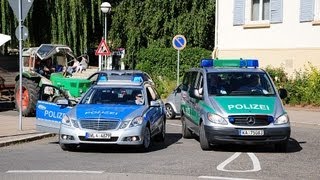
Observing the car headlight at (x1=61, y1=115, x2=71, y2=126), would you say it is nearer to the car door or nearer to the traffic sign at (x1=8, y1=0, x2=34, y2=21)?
the car door

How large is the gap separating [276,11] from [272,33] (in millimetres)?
1028

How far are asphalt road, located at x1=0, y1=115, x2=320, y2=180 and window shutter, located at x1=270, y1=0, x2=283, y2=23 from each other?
14.6 metres

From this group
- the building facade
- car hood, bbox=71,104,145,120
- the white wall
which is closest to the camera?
car hood, bbox=71,104,145,120

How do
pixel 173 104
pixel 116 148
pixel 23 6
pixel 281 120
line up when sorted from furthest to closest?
pixel 173 104
pixel 23 6
pixel 116 148
pixel 281 120

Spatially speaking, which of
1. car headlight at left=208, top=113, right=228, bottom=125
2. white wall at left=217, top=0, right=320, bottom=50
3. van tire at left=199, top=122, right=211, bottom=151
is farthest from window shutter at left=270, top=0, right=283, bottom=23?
car headlight at left=208, top=113, right=228, bottom=125

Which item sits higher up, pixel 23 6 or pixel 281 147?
pixel 23 6

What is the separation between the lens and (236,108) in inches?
506

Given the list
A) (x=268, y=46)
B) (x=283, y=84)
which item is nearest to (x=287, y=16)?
(x=268, y=46)

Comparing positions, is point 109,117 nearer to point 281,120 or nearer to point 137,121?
point 137,121

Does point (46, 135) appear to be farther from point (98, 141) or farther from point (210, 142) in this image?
point (210, 142)

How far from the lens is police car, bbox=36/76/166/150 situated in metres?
12.5

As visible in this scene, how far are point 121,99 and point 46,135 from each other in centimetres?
275

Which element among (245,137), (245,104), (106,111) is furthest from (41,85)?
(245,137)

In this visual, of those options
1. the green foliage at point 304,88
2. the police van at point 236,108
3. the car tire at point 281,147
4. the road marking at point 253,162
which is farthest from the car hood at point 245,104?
the green foliage at point 304,88
